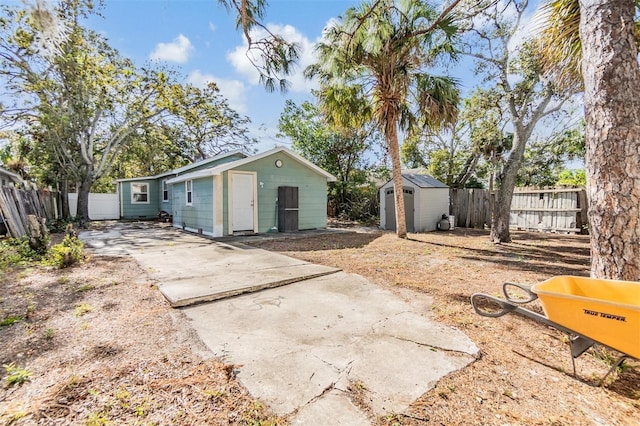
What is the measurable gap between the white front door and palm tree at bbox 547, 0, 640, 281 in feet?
29.5

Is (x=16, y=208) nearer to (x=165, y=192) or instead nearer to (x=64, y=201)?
(x=64, y=201)

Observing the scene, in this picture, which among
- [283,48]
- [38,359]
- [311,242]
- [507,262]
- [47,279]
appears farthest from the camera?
[311,242]

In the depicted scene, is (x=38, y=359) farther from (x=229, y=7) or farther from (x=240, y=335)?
(x=229, y=7)

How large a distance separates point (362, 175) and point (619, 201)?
14.6 m

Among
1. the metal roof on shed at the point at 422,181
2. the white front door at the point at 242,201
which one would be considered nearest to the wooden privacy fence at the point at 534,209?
the metal roof on shed at the point at 422,181

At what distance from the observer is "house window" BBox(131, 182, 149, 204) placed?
18188 millimetres

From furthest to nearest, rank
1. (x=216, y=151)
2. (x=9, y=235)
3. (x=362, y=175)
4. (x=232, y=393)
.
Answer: (x=216, y=151)
(x=362, y=175)
(x=9, y=235)
(x=232, y=393)

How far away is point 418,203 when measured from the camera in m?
11.7

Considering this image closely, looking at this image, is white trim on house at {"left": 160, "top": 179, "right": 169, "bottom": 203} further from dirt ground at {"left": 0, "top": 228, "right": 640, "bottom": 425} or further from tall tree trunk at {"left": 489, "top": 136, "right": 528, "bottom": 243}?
tall tree trunk at {"left": 489, "top": 136, "right": 528, "bottom": 243}

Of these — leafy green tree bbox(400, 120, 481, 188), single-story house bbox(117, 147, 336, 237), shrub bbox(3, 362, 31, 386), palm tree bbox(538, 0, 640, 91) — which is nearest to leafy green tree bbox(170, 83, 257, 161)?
single-story house bbox(117, 147, 336, 237)

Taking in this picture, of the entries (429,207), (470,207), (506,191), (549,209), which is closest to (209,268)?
(506,191)

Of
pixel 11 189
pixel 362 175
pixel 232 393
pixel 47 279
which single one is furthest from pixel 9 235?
pixel 362 175

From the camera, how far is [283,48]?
5.59m

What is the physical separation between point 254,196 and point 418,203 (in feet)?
20.8
